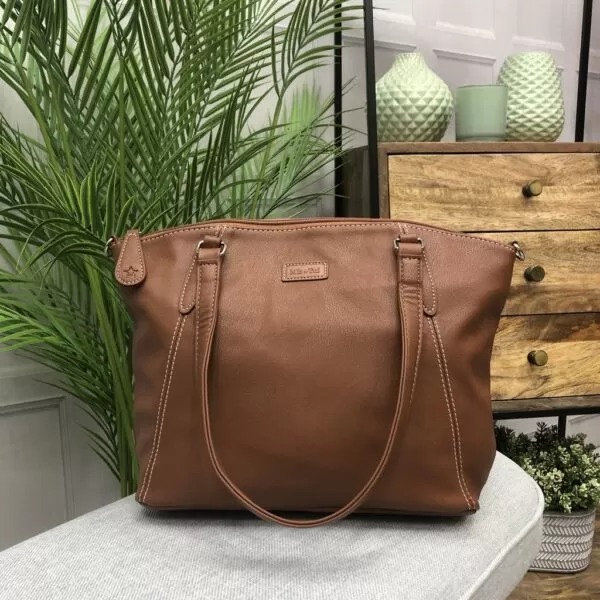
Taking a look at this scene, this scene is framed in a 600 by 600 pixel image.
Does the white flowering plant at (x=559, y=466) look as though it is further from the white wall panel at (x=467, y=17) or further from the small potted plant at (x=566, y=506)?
the white wall panel at (x=467, y=17)

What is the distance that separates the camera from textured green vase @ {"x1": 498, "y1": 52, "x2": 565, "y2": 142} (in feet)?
4.01

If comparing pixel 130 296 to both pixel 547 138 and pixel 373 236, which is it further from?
pixel 547 138

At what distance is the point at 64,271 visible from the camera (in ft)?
3.68

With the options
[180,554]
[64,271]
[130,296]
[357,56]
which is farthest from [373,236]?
[357,56]

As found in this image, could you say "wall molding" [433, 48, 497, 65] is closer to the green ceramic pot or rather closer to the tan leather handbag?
the green ceramic pot

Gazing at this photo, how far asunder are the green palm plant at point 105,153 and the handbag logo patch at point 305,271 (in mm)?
276

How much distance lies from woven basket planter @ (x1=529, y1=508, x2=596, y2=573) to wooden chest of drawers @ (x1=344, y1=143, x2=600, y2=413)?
0.80 ft

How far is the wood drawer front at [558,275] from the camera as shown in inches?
44.2

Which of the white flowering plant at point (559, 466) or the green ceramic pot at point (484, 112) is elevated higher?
the green ceramic pot at point (484, 112)

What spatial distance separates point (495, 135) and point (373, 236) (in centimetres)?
62

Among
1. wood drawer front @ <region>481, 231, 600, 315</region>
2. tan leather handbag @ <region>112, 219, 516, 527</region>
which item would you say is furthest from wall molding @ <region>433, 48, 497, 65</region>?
tan leather handbag @ <region>112, 219, 516, 527</region>

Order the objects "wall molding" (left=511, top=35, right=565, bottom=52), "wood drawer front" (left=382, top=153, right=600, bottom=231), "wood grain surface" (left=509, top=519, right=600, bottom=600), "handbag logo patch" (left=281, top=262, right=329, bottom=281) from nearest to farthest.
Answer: "handbag logo patch" (left=281, top=262, right=329, bottom=281) → "wood drawer front" (left=382, top=153, right=600, bottom=231) → "wood grain surface" (left=509, top=519, right=600, bottom=600) → "wall molding" (left=511, top=35, right=565, bottom=52)

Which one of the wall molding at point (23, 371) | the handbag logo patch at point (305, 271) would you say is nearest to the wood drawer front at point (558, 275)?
the handbag logo patch at point (305, 271)

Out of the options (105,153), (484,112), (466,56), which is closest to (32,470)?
(105,153)
